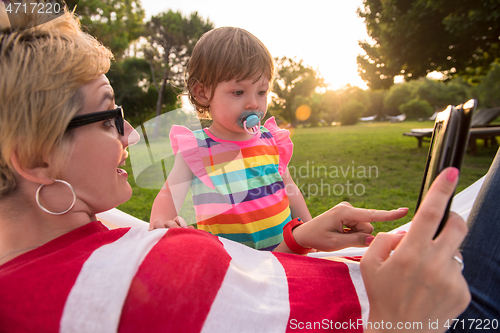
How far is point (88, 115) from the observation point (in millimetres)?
930

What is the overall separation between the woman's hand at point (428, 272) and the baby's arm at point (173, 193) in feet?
3.94

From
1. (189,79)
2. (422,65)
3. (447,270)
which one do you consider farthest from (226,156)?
(422,65)

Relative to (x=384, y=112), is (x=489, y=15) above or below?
above

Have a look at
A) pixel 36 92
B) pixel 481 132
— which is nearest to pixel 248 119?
pixel 36 92

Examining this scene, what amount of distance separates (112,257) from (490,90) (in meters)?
52.3

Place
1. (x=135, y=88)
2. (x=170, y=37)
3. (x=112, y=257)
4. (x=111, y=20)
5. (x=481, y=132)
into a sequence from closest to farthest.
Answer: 1. (x=112, y=257)
2. (x=481, y=132)
3. (x=111, y=20)
4. (x=135, y=88)
5. (x=170, y=37)

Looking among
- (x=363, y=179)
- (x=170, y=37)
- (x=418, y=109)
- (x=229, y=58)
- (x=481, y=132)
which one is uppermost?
(x=170, y=37)

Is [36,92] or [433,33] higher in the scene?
[433,33]

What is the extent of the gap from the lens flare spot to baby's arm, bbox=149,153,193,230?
34.4m

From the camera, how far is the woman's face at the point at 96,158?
36.2 inches

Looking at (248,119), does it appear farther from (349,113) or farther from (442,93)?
(442,93)

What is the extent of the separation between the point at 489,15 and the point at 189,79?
998 cm

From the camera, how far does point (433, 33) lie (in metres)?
9.61

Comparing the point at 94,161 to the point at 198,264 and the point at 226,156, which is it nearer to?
the point at 198,264
